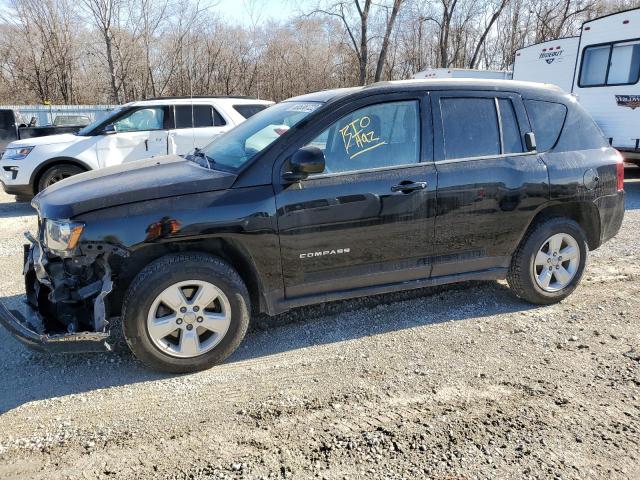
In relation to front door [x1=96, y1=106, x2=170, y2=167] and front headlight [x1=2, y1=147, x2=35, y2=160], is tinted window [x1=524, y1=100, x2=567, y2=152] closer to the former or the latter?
front door [x1=96, y1=106, x2=170, y2=167]

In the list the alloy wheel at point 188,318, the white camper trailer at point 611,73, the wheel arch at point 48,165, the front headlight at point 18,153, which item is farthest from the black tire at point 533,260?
the front headlight at point 18,153

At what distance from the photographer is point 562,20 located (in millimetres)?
31125

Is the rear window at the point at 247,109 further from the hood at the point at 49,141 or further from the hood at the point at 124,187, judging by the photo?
the hood at the point at 124,187

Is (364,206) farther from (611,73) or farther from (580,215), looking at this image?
(611,73)

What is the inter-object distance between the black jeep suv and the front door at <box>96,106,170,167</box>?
497 cm

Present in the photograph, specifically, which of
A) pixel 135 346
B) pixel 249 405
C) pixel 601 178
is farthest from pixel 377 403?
pixel 601 178

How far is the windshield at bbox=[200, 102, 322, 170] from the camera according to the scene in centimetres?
357

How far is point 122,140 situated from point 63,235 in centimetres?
607

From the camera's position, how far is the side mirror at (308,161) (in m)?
3.25

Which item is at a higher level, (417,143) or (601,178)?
(417,143)

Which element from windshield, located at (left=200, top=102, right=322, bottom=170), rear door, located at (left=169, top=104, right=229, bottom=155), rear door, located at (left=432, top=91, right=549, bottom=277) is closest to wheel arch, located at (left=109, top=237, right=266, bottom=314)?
windshield, located at (left=200, top=102, right=322, bottom=170)

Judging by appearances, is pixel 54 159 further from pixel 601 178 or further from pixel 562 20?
pixel 562 20

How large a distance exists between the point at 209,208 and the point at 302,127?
0.89 metres

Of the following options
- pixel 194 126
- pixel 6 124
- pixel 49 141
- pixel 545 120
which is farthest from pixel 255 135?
pixel 6 124
